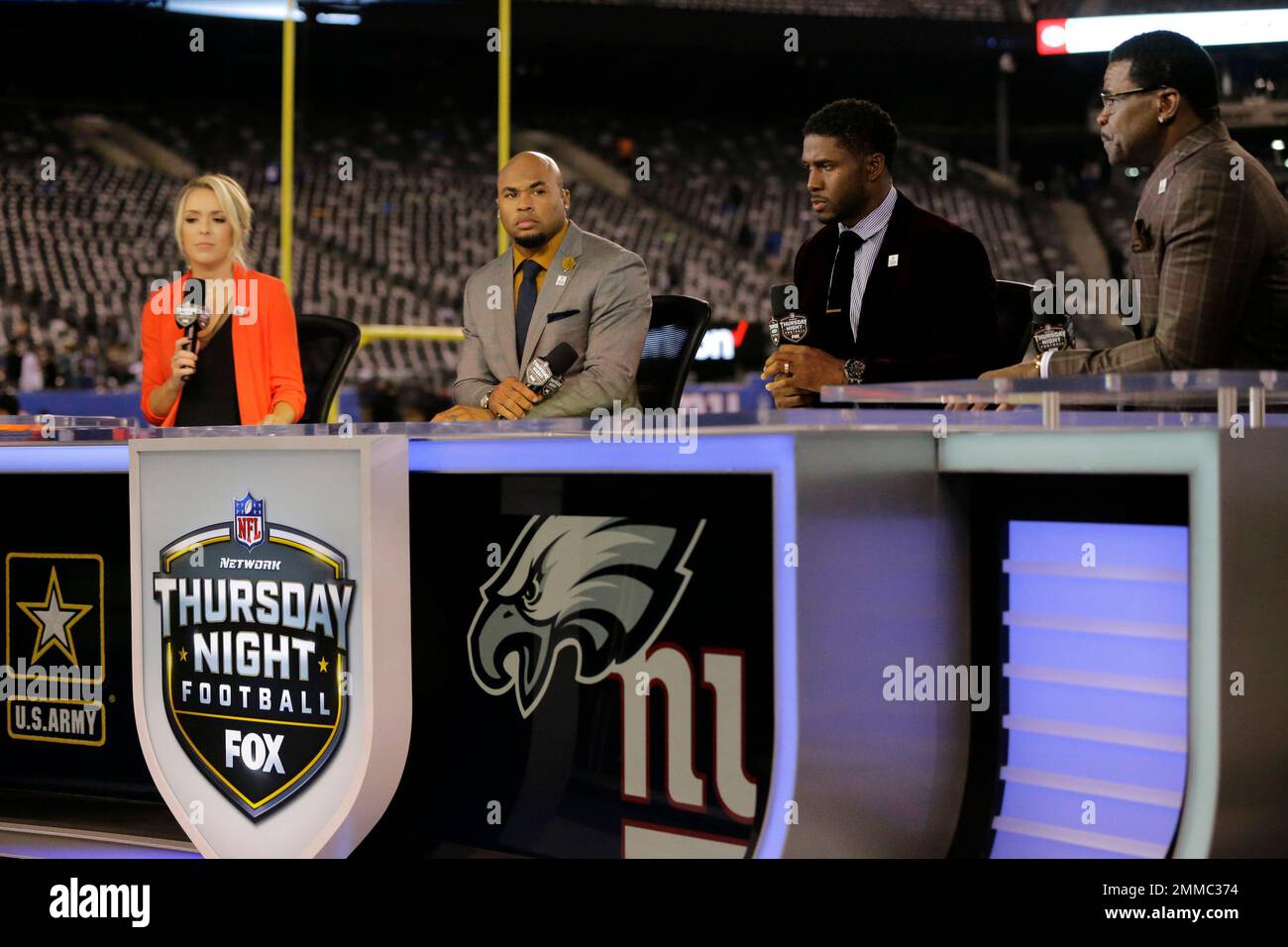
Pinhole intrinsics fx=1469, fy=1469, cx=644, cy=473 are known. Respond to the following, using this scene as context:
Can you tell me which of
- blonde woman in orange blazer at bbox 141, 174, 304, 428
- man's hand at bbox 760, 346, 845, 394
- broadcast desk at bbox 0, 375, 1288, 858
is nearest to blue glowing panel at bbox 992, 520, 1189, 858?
broadcast desk at bbox 0, 375, 1288, 858

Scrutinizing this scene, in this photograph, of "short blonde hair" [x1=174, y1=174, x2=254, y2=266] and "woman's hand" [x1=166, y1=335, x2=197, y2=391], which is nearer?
"woman's hand" [x1=166, y1=335, x2=197, y2=391]

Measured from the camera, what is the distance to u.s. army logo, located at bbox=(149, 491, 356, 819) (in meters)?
1.99

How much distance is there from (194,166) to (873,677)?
17423 millimetres

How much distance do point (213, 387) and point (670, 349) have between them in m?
0.88

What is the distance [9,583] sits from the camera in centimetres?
241

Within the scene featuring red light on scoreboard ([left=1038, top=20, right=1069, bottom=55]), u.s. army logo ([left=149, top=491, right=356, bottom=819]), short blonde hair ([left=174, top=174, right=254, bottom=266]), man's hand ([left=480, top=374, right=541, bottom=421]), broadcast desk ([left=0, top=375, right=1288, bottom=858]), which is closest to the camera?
broadcast desk ([left=0, top=375, right=1288, bottom=858])

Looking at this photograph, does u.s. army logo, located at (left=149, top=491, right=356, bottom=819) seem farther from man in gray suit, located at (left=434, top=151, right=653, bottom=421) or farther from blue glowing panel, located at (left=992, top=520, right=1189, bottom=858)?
blue glowing panel, located at (left=992, top=520, right=1189, bottom=858)

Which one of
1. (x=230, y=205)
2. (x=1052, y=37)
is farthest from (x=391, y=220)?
(x=230, y=205)

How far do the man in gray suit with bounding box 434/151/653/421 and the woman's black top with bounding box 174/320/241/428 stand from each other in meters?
0.47

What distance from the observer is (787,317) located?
226 cm

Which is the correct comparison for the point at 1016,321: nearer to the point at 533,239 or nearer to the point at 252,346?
the point at 533,239

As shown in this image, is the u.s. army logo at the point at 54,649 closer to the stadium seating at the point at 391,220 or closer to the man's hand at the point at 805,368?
the man's hand at the point at 805,368
